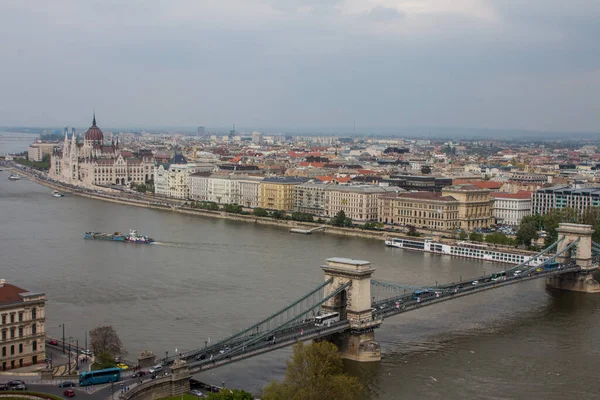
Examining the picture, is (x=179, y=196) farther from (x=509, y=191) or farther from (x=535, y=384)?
(x=535, y=384)

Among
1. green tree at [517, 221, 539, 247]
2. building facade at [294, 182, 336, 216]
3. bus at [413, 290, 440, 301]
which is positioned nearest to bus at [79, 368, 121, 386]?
bus at [413, 290, 440, 301]

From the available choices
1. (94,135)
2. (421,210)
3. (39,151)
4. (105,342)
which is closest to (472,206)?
(421,210)

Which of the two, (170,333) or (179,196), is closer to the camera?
(170,333)

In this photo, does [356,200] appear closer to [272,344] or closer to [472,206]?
[472,206]

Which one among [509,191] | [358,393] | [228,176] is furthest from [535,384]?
[228,176]

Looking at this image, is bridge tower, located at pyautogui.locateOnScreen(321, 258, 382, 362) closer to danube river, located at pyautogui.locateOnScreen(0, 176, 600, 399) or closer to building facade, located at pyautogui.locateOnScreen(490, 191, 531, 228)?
danube river, located at pyautogui.locateOnScreen(0, 176, 600, 399)
